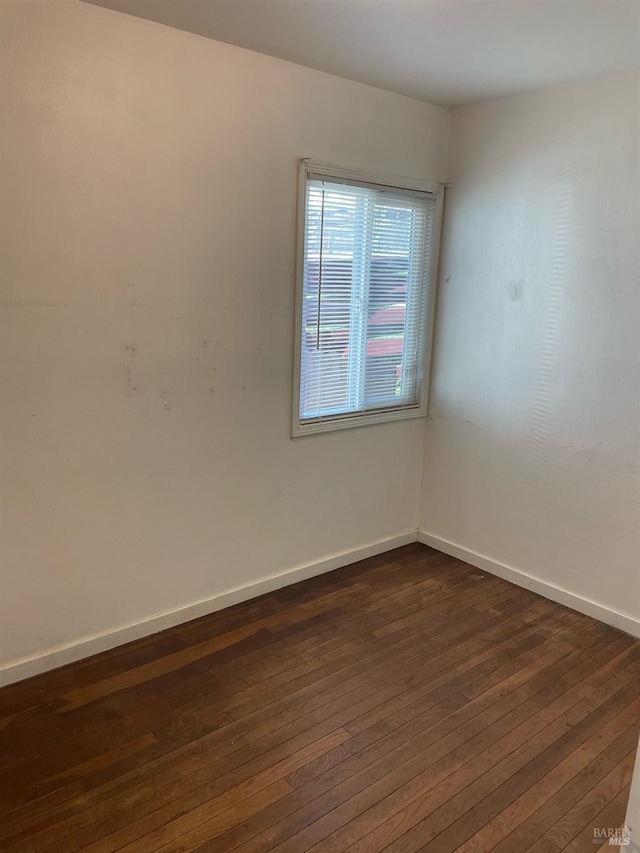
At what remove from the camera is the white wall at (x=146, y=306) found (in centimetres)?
220

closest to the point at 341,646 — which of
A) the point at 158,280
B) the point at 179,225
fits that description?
the point at 158,280

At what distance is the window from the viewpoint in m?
3.01

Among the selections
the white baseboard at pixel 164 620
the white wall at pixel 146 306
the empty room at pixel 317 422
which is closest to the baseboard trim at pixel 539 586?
the empty room at pixel 317 422

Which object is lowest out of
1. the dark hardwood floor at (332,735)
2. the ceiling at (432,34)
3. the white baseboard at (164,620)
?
the dark hardwood floor at (332,735)

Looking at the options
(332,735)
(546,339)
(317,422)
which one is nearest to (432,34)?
(546,339)

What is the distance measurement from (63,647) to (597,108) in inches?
133

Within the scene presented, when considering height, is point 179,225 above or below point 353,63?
below

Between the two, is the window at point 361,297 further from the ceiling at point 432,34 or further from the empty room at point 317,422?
the ceiling at point 432,34

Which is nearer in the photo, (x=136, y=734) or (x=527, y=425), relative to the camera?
(x=136, y=734)

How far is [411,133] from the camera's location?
10.7ft

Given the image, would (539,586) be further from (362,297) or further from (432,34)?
(432,34)

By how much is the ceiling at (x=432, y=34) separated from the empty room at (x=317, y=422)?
0.02 m

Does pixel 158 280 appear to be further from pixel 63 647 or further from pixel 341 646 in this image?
pixel 341 646

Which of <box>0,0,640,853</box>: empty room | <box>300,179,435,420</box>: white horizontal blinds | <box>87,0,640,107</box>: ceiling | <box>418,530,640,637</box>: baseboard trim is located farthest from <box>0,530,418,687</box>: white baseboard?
<box>87,0,640,107</box>: ceiling
